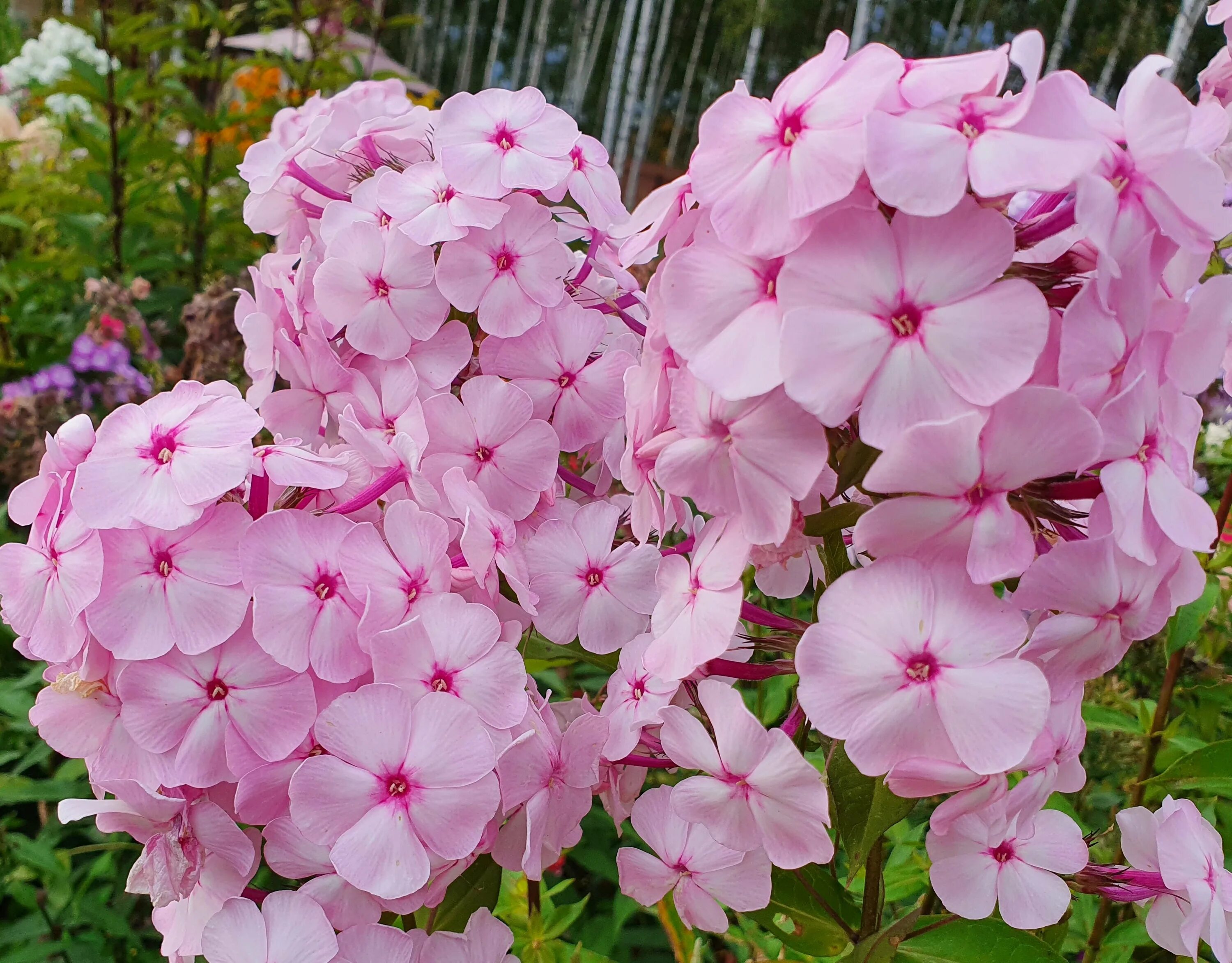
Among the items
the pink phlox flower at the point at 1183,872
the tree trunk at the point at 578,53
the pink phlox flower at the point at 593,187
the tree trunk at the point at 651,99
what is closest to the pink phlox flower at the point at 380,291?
the pink phlox flower at the point at 593,187

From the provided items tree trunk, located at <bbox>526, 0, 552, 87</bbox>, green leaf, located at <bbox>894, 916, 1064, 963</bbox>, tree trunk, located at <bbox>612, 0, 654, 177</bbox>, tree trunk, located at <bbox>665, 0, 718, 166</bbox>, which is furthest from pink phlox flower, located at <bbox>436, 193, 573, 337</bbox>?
tree trunk, located at <bbox>665, 0, 718, 166</bbox>

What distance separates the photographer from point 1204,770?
27.7 inches

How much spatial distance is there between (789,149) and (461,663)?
1.02 ft

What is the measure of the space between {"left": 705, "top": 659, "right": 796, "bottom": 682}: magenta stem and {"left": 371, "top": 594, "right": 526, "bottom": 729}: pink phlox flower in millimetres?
107

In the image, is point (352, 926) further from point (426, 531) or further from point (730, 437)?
point (730, 437)

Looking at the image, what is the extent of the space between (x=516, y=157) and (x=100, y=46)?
71.6 inches

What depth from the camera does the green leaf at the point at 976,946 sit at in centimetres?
53

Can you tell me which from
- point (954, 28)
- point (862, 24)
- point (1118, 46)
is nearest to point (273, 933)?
Result: point (862, 24)

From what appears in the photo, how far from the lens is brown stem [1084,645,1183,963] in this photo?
82cm

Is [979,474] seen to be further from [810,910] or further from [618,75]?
[618,75]

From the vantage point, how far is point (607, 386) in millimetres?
664

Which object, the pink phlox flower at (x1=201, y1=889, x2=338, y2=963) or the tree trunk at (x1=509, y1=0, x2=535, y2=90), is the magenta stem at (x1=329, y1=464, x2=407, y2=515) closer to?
the pink phlox flower at (x1=201, y1=889, x2=338, y2=963)

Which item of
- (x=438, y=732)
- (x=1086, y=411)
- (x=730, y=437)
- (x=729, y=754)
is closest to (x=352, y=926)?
(x=438, y=732)

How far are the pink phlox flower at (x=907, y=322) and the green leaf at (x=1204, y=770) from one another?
18.6 inches
